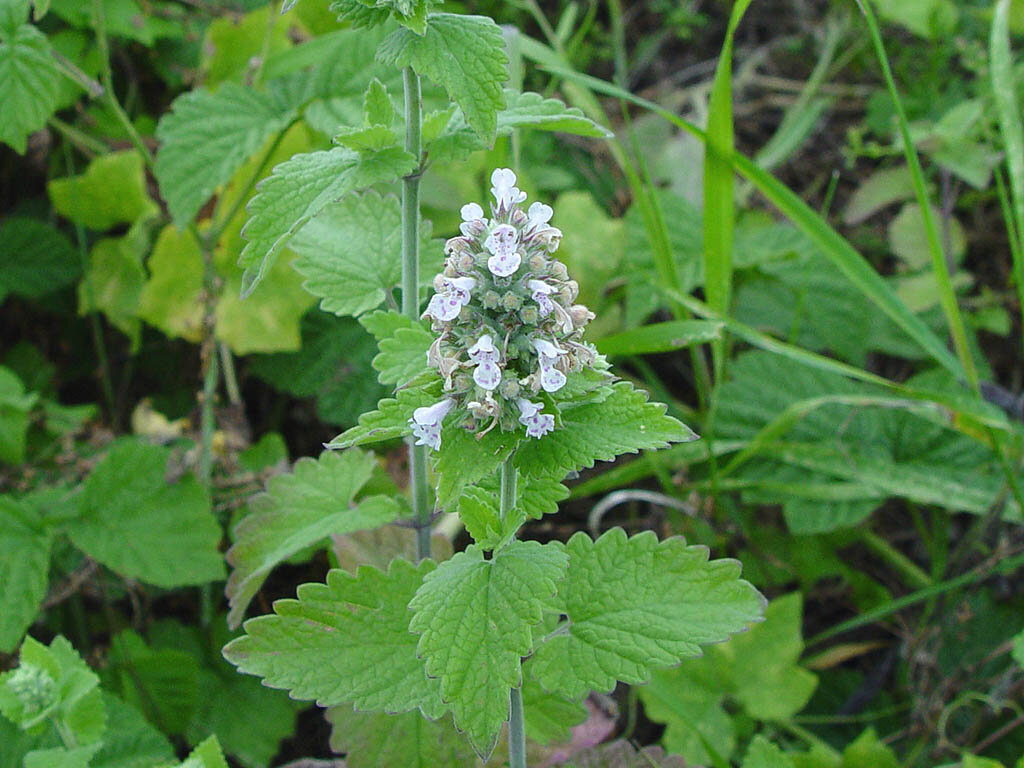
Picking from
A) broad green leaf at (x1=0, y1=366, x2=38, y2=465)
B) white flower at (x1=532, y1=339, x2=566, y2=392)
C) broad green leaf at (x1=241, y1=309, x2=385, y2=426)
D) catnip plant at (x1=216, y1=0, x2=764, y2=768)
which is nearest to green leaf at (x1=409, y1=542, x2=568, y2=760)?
catnip plant at (x1=216, y1=0, x2=764, y2=768)

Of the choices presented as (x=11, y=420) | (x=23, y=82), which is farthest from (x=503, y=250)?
(x=11, y=420)

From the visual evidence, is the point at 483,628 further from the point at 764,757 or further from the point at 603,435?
the point at 764,757

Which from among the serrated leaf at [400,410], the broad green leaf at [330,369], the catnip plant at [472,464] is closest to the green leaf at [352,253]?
the catnip plant at [472,464]

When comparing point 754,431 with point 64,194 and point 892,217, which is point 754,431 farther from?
point 64,194

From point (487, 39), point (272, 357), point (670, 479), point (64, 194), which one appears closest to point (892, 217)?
point (670, 479)

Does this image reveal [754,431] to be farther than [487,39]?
Yes

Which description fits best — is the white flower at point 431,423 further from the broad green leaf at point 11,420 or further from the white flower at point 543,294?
the broad green leaf at point 11,420
